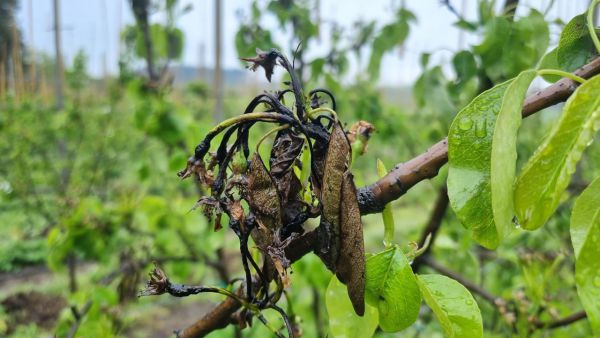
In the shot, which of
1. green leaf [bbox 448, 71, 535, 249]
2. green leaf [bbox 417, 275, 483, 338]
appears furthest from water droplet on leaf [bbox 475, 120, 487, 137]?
green leaf [bbox 417, 275, 483, 338]

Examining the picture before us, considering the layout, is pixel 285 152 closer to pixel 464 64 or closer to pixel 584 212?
pixel 584 212

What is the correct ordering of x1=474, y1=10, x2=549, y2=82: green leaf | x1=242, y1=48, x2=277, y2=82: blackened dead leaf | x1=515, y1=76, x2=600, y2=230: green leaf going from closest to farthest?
x1=515, y1=76, x2=600, y2=230: green leaf < x1=242, y1=48, x2=277, y2=82: blackened dead leaf < x1=474, y1=10, x2=549, y2=82: green leaf

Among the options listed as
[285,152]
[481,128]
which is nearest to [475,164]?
[481,128]

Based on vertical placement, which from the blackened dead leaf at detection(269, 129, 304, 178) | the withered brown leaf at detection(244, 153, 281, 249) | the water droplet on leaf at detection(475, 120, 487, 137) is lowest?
the withered brown leaf at detection(244, 153, 281, 249)

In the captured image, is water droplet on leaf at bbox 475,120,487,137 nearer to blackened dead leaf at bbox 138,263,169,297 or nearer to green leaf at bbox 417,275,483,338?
green leaf at bbox 417,275,483,338

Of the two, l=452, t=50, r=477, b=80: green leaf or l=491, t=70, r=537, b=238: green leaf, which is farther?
l=452, t=50, r=477, b=80: green leaf

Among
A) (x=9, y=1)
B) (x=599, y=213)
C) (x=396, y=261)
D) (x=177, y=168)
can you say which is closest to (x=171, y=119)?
(x=177, y=168)
